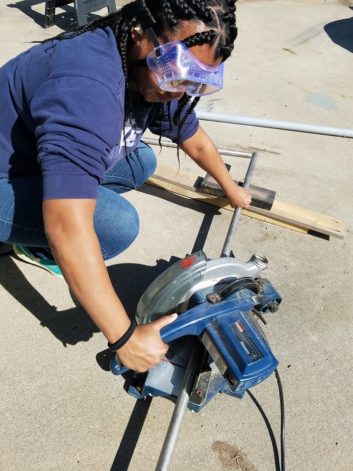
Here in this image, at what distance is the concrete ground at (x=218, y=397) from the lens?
1578mm

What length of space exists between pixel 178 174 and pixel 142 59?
4.63ft

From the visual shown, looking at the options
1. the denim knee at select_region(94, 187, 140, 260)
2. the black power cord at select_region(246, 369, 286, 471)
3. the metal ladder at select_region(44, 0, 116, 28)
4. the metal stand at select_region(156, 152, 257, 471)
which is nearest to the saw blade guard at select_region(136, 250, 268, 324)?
the metal stand at select_region(156, 152, 257, 471)

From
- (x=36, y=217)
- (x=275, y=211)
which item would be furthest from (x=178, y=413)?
(x=275, y=211)

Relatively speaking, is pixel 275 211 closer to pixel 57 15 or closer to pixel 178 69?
pixel 178 69

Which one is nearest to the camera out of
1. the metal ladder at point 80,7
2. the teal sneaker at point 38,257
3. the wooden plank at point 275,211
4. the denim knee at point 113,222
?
the denim knee at point 113,222

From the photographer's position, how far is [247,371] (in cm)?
123

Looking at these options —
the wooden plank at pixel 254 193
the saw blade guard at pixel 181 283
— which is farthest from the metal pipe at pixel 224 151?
the saw blade guard at pixel 181 283

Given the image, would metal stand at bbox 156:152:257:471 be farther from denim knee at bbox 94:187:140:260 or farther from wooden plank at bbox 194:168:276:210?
wooden plank at bbox 194:168:276:210

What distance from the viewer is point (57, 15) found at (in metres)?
5.63

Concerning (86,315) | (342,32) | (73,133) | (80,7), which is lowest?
(342,32)

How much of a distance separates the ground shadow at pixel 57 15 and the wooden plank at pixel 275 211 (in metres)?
3.46

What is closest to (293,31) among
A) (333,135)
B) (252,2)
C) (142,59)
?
(252,2)

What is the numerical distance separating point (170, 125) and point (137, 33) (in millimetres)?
700

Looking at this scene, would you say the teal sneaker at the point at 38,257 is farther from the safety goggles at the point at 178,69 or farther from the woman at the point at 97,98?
the safety goggles at the point at 178,69
